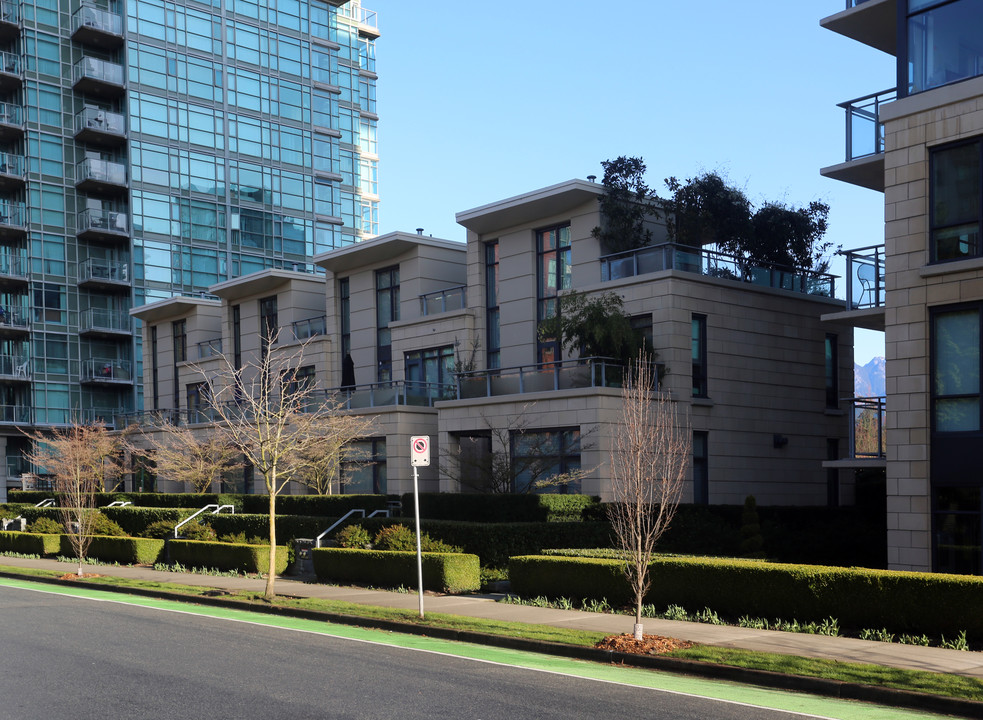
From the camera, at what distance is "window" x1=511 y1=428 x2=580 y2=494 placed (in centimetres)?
3102

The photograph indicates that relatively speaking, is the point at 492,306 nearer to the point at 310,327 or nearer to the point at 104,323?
the point at 310,327

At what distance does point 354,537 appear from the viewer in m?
26.3

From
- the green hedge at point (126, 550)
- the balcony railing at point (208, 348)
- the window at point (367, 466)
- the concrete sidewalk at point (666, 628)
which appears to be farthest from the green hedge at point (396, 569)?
the balcony railing at point (208, 348)

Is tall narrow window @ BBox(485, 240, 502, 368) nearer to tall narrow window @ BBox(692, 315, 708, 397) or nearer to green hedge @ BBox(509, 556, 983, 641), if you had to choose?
tall narrow window @ BBox(692, 315, 708, 397)

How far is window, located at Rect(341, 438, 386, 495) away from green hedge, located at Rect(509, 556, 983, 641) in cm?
1851

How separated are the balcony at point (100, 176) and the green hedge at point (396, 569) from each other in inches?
1890

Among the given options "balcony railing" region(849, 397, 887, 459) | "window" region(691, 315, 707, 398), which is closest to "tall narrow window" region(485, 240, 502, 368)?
"window" region(691, 315, 707, 398)

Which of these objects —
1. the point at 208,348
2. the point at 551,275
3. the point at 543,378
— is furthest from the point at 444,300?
the point at 208,348

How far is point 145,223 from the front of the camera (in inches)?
2677

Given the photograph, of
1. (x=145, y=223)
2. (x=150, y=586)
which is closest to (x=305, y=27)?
(x=145, y=223)

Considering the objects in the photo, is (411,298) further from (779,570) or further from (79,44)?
(79,44)

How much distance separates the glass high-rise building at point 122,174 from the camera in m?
65.6

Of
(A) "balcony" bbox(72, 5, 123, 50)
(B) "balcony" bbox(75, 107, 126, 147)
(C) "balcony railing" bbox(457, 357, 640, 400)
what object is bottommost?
(C) "balcony railing" bbox(457, 357, 640, 400)

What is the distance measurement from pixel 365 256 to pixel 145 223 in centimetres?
3041
